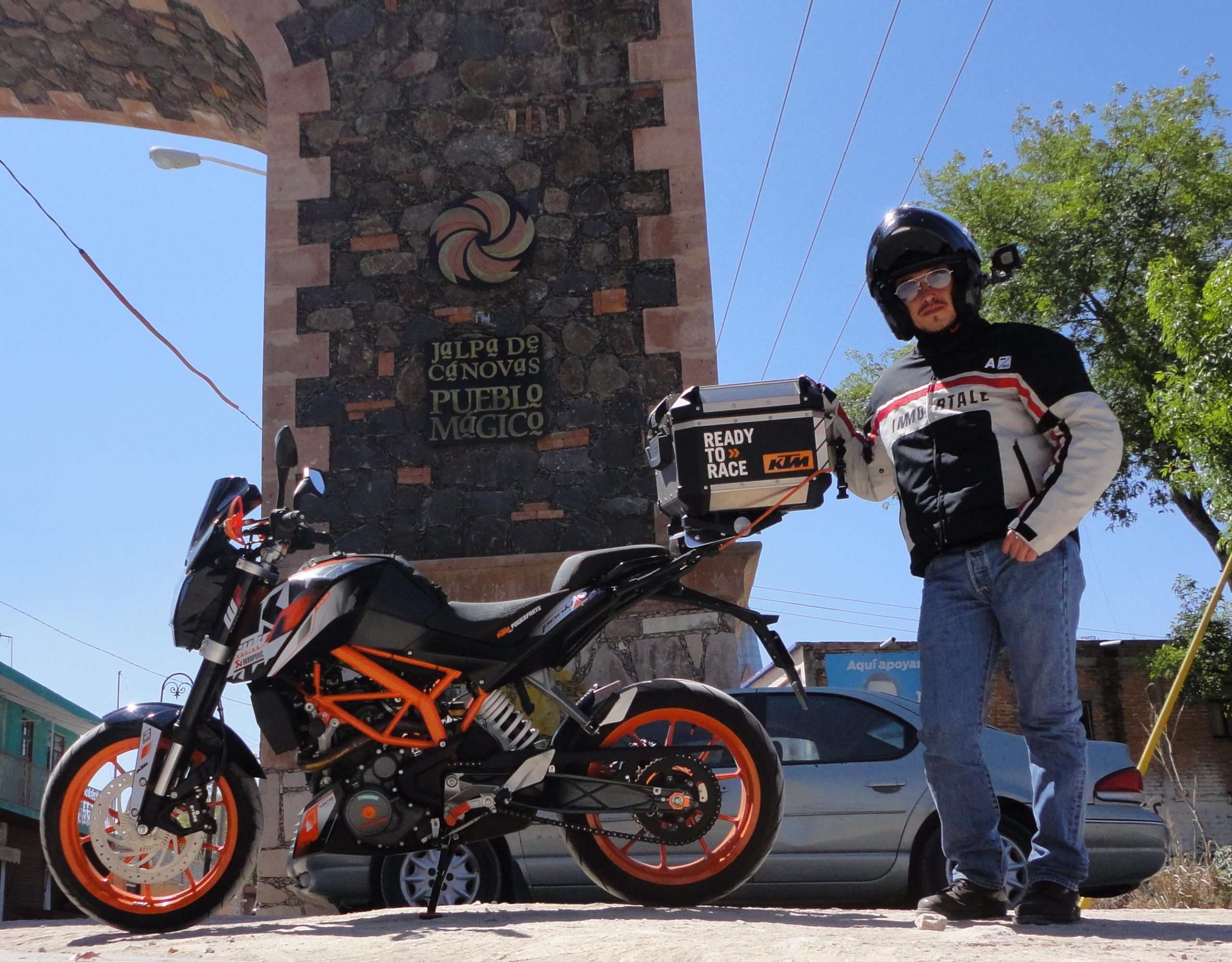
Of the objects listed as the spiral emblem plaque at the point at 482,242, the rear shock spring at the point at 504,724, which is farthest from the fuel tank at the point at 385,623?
the spiral emblem plaque at the point at 482,242

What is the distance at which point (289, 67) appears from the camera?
807cm

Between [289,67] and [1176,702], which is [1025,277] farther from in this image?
[289,67]

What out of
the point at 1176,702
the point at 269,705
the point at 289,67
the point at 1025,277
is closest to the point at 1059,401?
Result: the point at 269,705

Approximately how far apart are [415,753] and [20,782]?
2466 cm

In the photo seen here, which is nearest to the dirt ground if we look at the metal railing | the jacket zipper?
the jacket zipper

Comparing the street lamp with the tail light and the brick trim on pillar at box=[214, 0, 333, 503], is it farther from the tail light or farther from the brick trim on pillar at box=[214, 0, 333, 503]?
the tail light

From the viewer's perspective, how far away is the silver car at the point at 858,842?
209 inches

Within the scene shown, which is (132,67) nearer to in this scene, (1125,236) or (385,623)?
(385,623)

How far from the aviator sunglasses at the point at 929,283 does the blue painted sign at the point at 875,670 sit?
67.5 feet

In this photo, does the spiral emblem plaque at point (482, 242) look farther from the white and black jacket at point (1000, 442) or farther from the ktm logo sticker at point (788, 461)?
the white and black jacket at point (1000, 442)

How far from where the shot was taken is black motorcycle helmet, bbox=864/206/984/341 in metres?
3.44

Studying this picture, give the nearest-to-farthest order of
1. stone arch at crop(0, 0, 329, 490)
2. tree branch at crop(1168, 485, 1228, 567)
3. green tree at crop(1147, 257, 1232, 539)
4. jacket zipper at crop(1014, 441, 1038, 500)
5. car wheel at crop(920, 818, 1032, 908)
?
jacket zipper at crop(1014, 441, 1038, 500), car wheel at crop(920, 818, 1032, 908), stone arch at crop(0, 0, 329, 490), green tree at crop(1147, 257, 1232, 539), tree branch at crop(1168, 485, 1228, 567)

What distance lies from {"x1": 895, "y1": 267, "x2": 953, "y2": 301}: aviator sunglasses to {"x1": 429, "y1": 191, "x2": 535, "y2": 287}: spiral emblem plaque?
14.6 feet

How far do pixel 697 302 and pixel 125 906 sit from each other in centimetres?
491
